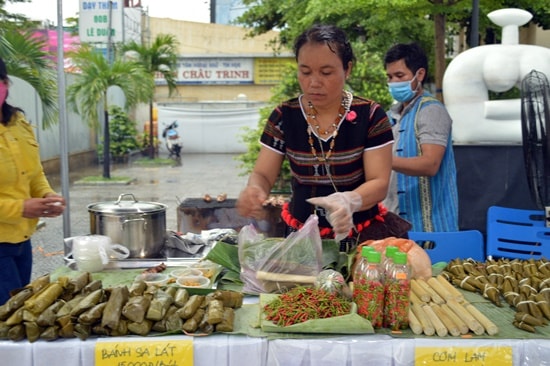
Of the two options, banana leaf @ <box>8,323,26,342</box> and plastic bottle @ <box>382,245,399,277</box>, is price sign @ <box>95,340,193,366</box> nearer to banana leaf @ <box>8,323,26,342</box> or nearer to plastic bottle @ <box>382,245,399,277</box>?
banana leaf @ <box>8,323,26,342</box>

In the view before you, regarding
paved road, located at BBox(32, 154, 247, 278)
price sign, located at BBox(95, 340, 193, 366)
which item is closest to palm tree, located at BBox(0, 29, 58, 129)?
paved road, located at BBox(32, 154, 247, 278)

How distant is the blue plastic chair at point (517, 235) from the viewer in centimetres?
363

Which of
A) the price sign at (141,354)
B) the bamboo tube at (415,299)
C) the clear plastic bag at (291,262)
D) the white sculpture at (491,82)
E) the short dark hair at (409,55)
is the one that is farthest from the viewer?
the white sculpture at (491,82)

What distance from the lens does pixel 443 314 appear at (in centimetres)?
172

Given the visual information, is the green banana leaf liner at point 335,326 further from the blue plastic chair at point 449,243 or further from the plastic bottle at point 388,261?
the blue plastic chair at point 449,243

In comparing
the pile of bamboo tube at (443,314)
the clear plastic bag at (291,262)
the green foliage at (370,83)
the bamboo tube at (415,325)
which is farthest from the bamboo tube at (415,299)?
the green foliage at (370,83)

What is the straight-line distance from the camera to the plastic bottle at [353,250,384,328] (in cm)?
167

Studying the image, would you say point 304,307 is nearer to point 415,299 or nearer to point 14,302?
point 415,299

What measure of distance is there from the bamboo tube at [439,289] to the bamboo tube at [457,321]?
0.07m

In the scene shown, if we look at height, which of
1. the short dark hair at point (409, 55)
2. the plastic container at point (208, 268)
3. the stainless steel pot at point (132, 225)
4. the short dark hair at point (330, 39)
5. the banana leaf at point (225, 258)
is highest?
the short dark hair at point (409, 55)

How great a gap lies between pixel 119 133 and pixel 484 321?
15484 mm

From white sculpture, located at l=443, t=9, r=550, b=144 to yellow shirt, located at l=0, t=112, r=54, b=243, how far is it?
13.3 ft

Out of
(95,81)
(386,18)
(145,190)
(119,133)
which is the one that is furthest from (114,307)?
(119,133)

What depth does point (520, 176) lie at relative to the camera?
522 cm
